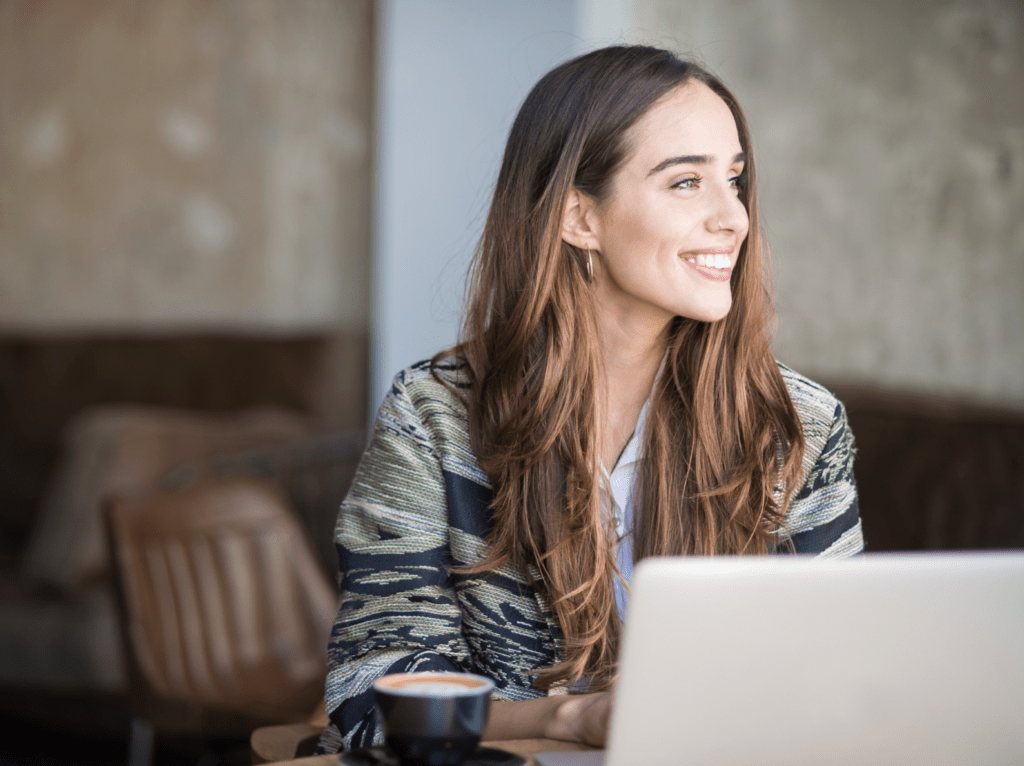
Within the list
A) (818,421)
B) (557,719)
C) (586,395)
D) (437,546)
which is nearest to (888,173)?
(818,421)

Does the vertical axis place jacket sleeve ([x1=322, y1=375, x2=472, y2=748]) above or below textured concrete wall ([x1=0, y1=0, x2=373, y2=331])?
below

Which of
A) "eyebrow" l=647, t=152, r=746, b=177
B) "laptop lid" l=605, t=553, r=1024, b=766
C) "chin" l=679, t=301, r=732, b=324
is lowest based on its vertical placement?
"laptop lid" l=605, t=553, r=1024, b=766

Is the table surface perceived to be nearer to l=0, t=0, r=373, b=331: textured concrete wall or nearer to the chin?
the chin

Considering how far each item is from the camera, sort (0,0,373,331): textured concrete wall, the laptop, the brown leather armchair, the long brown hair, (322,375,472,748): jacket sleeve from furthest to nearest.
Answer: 1. (0,0,373,331): textured concrete wall
2. the brown leather armchair
3. the long brown hair
4. (322,375,472,748): jacket sleeve
5. the laptop

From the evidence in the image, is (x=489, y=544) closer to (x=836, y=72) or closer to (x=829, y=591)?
(x=829, y=591)

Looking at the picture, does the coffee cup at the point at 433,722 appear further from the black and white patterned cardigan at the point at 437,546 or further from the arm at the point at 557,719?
the black and white patterned cardigan at the point at 437,546

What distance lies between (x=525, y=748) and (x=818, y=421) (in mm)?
629

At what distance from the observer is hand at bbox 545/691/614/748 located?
2.66ft

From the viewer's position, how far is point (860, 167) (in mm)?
2408

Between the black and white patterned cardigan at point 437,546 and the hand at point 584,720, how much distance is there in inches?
9.7

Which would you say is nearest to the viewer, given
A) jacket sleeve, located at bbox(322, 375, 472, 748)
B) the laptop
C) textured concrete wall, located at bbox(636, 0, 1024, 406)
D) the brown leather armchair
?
the laptop

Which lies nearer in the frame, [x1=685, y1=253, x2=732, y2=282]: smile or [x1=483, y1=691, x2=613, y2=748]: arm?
[x1=483, y1=691, x2=613, y2=748]: arm

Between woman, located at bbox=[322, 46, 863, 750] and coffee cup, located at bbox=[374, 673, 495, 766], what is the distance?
0.43 metres

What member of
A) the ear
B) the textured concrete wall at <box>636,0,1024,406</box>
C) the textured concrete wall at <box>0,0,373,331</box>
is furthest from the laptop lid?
the textured concrete wall at <box>0,0,373,331</box>
